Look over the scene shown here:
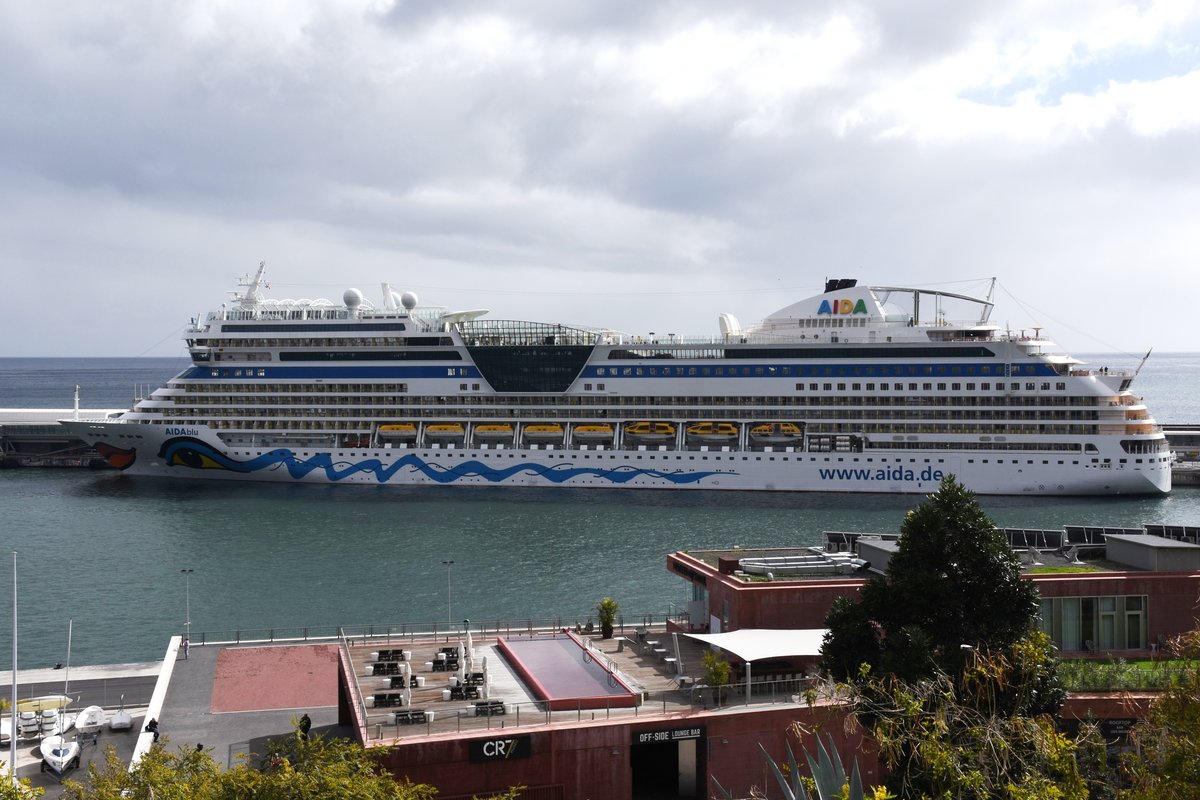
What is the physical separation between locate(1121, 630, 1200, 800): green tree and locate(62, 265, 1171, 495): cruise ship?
48874 mm

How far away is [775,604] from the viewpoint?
68.5 feet

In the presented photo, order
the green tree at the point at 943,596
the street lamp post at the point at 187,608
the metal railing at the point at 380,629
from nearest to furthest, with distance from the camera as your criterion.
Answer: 1. the green tree at the point at 943,596
2. the metal railing at the point at 380,629
3. the street lamp post at the point at 187,608

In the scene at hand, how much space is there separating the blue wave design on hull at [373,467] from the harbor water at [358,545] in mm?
1264

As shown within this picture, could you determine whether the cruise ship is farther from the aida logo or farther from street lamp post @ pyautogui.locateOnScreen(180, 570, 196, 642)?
street lamp post @ pyautogui.locateOnScreen(180, 570, 196, 642)

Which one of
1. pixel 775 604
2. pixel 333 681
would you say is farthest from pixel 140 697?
pixel 775 604

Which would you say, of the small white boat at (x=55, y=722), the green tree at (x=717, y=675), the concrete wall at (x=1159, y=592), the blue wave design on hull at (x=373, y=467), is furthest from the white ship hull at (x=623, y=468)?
the green tree at (x=717, y=675)

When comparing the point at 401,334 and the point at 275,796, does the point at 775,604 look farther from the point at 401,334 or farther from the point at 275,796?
the point at 401,334

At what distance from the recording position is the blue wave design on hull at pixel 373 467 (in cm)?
6128

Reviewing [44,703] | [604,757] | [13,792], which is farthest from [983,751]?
[44,703]

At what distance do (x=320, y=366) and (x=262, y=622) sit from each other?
111 ft

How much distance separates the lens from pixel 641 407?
206ft

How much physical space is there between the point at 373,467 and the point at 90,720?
40.3m

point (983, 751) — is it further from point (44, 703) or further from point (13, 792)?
point (44, 703)

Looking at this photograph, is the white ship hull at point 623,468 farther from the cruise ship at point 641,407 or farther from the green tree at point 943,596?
the green tree at point 943,596
